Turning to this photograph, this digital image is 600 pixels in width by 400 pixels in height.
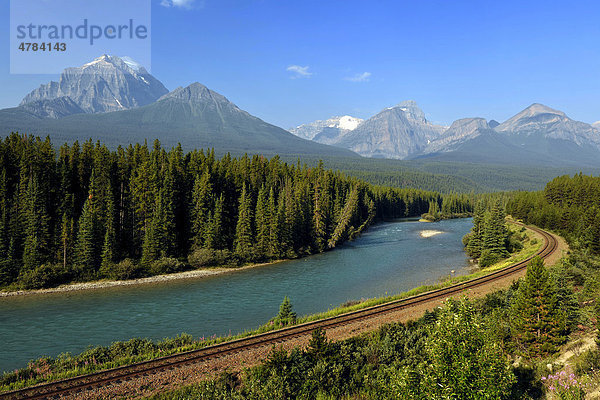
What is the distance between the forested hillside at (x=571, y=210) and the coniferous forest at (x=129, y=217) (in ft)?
161

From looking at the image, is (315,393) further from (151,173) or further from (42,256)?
(151,173)

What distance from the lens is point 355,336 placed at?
26.4m

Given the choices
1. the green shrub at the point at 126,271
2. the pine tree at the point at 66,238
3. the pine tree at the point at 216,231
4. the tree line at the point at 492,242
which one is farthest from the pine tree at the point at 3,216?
the tree line at the point at 492,242

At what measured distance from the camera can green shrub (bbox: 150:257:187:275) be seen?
187 ft

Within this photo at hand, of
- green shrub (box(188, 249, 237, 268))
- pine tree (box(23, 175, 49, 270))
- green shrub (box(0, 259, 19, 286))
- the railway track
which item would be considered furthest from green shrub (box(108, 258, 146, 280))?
the railway track

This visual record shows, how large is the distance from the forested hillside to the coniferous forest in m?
48.9

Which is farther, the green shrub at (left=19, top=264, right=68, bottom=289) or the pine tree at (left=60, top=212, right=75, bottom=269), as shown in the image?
the pine tree at (left=60, top=212, right=75, bottom=269)

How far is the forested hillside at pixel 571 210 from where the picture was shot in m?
58.2

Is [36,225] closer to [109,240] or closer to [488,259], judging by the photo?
[109,240]

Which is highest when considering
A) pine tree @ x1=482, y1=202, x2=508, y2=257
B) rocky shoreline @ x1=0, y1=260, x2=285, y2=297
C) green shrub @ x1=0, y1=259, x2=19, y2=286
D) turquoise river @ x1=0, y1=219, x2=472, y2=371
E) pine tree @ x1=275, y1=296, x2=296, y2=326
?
pine tree @ x1=482, y1=202, x2=508, y2=257

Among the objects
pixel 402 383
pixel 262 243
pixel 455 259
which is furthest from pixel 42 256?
pixel 455 259

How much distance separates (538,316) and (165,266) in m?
51.5

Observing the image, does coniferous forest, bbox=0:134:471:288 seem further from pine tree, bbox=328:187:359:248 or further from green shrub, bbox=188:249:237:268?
pine tree, bbox=328:187:359:248

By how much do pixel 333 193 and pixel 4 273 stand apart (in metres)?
79.8
